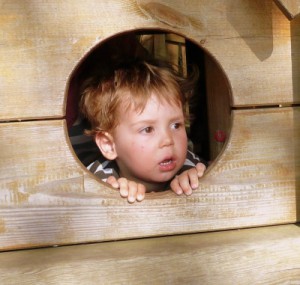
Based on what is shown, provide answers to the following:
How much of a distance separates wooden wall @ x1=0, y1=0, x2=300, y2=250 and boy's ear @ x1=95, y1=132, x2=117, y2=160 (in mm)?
359

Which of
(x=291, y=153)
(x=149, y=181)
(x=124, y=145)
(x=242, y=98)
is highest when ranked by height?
(x=242, y=98)

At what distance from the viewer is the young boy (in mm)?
1538

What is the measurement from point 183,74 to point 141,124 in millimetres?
474

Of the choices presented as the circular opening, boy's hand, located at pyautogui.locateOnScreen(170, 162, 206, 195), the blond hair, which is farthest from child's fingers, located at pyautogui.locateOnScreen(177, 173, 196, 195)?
the circular opening

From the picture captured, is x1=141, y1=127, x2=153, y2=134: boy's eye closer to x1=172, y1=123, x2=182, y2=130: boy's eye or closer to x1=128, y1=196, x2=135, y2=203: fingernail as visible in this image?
x1=172, y1=123, x2=182, y2=130: boy's eye

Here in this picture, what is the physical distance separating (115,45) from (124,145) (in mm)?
513

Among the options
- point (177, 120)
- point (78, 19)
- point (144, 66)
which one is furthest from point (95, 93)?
point (78, 19)

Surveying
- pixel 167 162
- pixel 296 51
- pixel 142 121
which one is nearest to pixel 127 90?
pixel 142 121

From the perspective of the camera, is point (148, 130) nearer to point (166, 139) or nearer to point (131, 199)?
point (166, 139)

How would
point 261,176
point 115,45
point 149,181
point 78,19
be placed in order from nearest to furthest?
point 78,19 < point 261,176 < point 149,181 < point 115,45

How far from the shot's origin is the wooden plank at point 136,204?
1.29 meters

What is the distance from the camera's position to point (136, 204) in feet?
4.38

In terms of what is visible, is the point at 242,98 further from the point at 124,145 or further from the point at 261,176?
the point at 124,145

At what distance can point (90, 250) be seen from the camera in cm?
129
